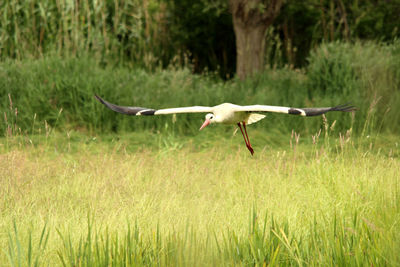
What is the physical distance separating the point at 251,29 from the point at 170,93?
283 cm

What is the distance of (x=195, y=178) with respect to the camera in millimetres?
5957

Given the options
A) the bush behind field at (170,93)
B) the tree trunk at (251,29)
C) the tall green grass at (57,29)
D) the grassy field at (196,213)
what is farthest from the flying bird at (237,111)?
the tall green grass at (57,29)

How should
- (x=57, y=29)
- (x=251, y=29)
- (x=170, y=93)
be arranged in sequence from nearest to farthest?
(x=170, y=93) → (x=251, y=29) → (x=57, y=29)

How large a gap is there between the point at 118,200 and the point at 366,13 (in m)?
12.1

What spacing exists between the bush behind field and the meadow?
28 millimetres

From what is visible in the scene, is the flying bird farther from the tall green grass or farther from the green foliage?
the tall green grass

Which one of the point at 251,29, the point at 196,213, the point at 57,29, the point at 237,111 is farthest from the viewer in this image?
the point at 57,29

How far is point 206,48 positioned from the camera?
16797 millimetres

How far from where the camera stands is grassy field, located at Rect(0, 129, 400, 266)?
3.42 m

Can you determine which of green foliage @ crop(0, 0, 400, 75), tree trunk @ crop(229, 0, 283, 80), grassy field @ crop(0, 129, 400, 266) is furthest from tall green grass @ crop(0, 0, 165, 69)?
grassy field @ crop(0, 129, 400, 266)

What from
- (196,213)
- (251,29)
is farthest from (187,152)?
(251,29)

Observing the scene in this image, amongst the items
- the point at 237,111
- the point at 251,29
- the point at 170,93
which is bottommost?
the point at 170,93

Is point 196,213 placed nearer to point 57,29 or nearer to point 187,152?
point 187,152

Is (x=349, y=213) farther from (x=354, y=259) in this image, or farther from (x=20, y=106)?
(x=20, y=106)
